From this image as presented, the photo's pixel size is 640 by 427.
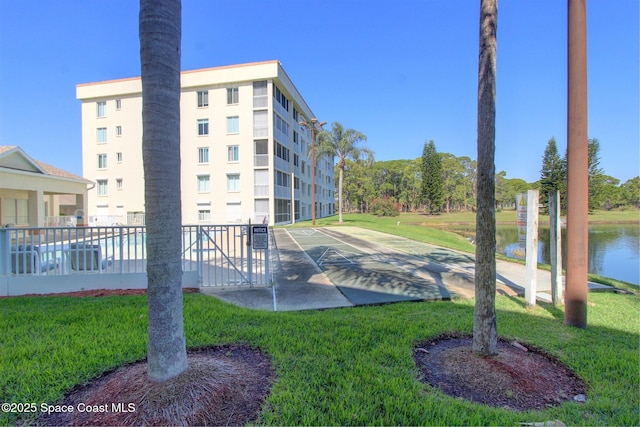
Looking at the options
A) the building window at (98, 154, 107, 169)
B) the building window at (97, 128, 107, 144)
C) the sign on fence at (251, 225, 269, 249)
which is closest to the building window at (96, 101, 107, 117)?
the building window at (97, 128, 107, 144)

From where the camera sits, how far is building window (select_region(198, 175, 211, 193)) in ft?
98.6

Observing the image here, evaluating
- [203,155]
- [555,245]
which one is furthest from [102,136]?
[555,245]

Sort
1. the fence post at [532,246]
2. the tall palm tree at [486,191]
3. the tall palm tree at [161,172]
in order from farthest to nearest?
the fence post at [532,246] → the tall palm tree at [486,191] → the tall palm tree at [161,172]

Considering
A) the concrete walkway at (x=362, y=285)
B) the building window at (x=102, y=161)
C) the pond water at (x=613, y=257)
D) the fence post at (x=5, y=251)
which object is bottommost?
the pond water at (x=613, y=257)

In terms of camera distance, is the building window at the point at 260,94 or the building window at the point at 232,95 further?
the building window at the point at 232,95

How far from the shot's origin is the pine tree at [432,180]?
65.1 meters

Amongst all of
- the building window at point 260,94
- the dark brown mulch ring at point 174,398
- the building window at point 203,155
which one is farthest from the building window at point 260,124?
the dark brown mulch ring at point 174,398

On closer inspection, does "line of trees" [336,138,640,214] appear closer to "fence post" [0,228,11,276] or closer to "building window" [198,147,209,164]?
"building window" [198,147,209,164]

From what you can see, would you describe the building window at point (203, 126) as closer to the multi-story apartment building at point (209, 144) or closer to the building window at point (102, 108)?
the multi-story apartment building at point (209, 144)

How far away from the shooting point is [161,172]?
8.13 feet

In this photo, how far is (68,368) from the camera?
120 inches

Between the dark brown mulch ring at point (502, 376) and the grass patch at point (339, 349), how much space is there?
0.14m

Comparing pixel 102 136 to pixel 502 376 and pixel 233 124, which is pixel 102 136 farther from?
pixel 502 376

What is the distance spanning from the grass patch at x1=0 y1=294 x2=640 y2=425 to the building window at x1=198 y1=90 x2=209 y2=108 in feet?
91.1
